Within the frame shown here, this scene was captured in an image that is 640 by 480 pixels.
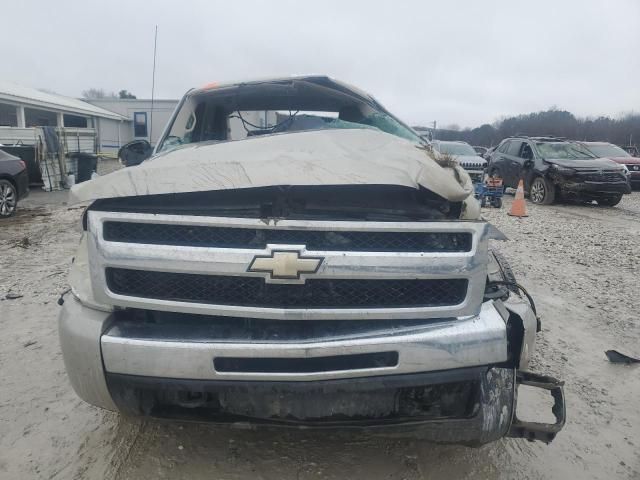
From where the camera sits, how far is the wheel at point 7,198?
9.59 metres

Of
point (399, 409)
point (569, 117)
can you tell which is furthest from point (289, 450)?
point (569, 117)

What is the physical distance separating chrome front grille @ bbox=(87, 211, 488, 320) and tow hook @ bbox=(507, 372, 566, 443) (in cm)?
42

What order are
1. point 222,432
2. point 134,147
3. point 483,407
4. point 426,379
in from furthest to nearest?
1. point 134,147
2. point 222,432
3. point 483,407
4. point 426,379

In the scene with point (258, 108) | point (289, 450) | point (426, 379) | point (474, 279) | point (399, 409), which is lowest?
point (289, 450)

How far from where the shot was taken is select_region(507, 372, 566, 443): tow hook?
78.4 inches

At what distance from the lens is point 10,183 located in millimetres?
9711

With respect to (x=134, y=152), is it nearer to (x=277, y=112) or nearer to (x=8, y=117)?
(x=277, y=112)

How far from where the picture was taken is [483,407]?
6.81 feet

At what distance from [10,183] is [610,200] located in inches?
543

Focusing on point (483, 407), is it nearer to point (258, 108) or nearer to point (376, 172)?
point (376, 172)

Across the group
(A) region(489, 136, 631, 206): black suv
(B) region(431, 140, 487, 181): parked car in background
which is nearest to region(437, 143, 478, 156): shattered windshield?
(B) region(431, 140, 487, 181): parked car in background

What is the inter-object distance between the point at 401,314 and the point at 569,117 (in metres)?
52.6

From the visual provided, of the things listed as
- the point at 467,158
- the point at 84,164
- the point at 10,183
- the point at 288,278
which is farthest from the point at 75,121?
the point at 288,278

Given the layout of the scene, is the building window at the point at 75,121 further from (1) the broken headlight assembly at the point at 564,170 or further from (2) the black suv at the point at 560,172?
(1) the broken headlight assembly at the point at 564,170
